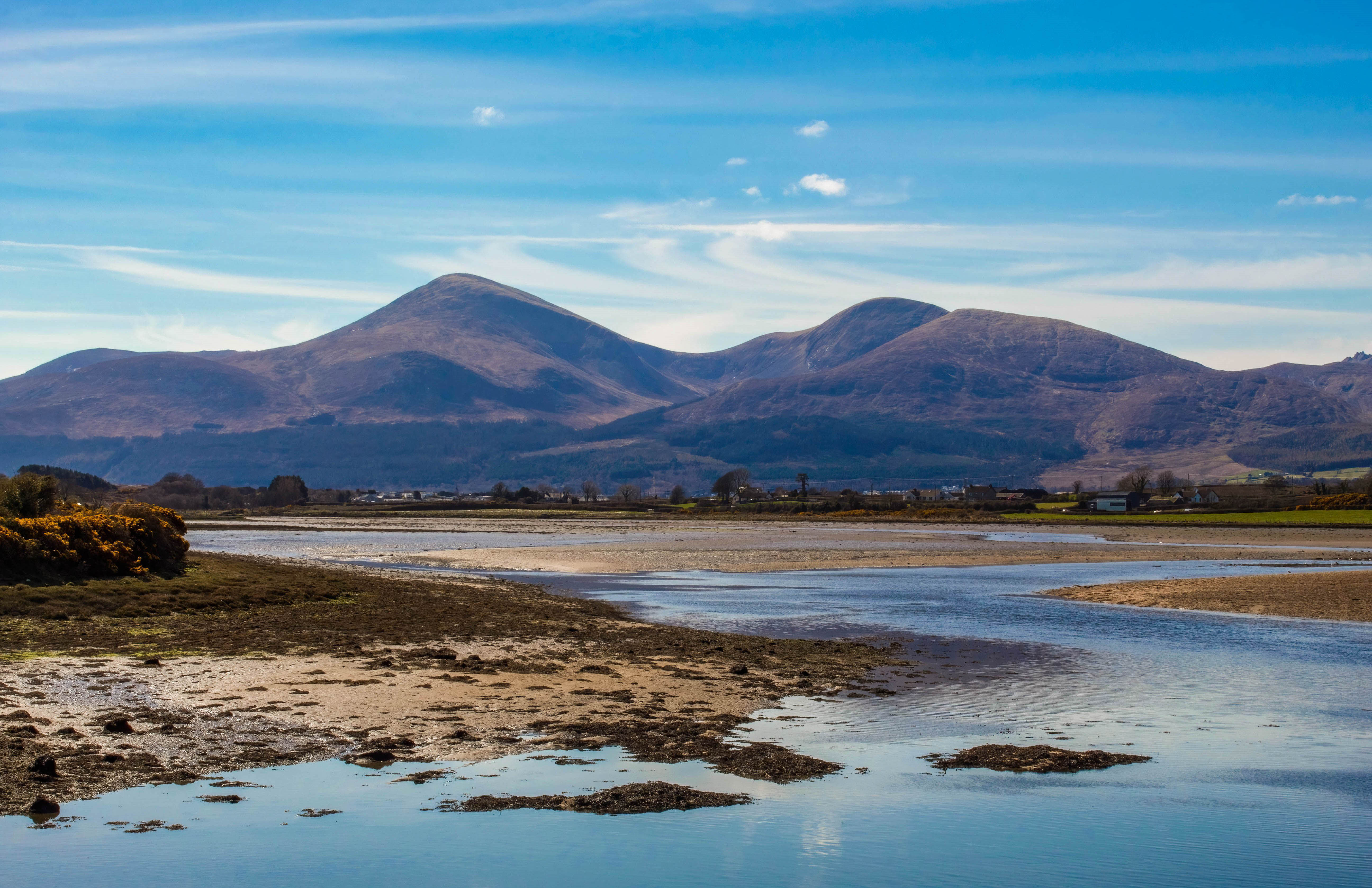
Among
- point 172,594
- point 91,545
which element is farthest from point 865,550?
point 91,545

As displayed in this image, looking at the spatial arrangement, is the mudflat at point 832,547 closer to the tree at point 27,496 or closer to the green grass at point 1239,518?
the green grass at point 1239,518

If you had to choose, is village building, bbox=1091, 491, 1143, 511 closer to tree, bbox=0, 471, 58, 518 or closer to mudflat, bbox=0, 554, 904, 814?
mudflat, bbox=0, 554, 904, 814

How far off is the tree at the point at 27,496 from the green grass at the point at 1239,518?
335ft

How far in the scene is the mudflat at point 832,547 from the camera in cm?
6178

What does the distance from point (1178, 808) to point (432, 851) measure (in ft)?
28.5

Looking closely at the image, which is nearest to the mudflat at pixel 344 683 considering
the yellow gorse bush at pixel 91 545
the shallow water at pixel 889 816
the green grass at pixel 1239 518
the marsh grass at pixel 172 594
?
the marsh grass at pixel 172 594

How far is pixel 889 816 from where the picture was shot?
491 inches

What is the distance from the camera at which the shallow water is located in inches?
421

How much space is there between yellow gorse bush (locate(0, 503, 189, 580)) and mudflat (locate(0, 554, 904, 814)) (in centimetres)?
116

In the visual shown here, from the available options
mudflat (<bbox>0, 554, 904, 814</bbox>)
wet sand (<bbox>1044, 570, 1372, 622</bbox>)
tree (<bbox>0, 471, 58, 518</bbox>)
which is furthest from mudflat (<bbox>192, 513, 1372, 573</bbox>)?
mudflat (<bbox>0, 554, 904, 814</bbox>)

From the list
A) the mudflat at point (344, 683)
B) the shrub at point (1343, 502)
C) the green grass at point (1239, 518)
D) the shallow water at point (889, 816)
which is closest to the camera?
the shallow water at point (889, 816)

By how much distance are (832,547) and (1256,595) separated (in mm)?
40913

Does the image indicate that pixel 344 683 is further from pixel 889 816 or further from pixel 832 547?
pixel 832 547

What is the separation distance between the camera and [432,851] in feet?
36.7
